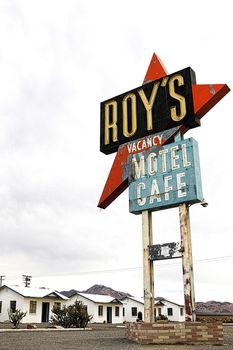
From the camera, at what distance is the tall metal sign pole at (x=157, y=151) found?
46.4 ft

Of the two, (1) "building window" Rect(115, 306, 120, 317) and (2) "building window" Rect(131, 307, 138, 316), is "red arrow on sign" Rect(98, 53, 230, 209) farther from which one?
(2) "building window" Rect(131, 307, 138, 316)

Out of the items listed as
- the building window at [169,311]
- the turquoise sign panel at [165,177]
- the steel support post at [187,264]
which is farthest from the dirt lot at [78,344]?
the building window at [169,311]

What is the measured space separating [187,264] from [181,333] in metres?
2.25

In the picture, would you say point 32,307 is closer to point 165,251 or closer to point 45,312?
point 45,312

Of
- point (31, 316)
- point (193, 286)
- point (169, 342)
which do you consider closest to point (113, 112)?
point (193, 286)

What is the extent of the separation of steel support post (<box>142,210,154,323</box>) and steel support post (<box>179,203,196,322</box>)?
1.60 m

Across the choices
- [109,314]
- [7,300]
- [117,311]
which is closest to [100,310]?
[109,314]

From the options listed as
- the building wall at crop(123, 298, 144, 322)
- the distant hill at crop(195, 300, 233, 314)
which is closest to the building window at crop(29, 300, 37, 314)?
the building wall at crop(123, 298, 144, 322)

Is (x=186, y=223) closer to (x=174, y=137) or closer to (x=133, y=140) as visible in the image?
(x=174, y=137)

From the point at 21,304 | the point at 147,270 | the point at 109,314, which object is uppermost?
the point at 147,270

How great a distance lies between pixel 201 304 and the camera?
159500 mm

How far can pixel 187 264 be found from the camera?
43.7 feet

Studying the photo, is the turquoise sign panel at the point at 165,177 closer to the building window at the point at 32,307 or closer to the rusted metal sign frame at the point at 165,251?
the rusted metal sign frame at the point at 165,251

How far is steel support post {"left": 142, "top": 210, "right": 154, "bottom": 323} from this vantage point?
554 inches
